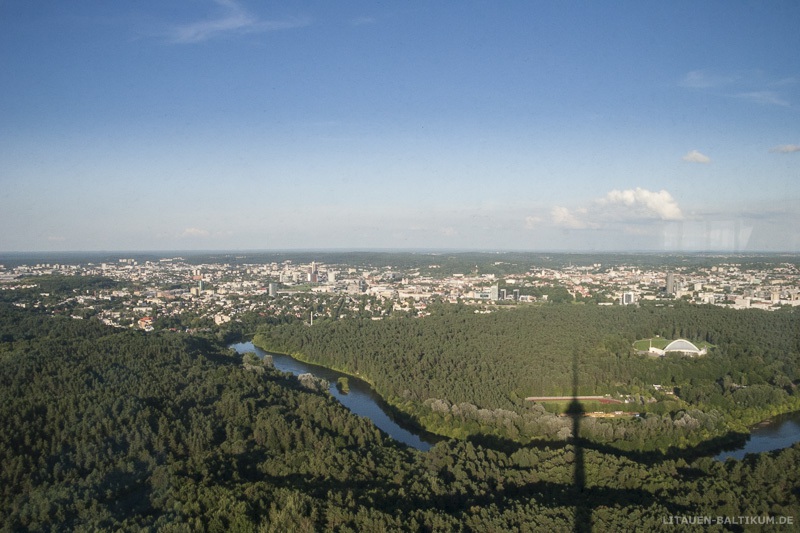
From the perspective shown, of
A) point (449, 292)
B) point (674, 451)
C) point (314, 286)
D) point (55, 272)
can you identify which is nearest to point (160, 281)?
point (314, 286)

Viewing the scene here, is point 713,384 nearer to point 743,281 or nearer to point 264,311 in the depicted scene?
point 743,281

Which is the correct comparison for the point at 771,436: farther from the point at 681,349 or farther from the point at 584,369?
the point at 681,349

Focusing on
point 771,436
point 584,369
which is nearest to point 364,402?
point 584,369

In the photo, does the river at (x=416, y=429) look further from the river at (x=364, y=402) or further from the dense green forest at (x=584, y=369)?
the dense green forest at (x=584, y=369)
